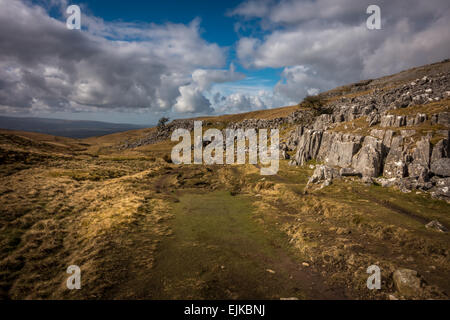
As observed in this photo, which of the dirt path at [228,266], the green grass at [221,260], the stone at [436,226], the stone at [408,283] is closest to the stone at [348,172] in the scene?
the stone at [436,226]

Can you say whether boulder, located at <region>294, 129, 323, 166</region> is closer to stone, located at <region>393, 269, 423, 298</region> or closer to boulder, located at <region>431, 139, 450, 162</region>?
boulder, located at <region>431, 139, 450, 162</region>

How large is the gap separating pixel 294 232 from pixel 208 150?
3326 inches

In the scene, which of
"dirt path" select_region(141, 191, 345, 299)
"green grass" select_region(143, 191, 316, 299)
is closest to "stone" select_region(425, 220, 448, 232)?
"dirt path" select_region(141, 191, 345, 299)

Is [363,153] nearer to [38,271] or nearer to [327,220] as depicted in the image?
[327,220]

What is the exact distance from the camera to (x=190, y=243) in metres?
20.3

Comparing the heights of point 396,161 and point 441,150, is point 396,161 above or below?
below

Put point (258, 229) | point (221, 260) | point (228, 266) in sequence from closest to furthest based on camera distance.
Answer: point (228, 266) < point (221, 260) < point (258, 229)

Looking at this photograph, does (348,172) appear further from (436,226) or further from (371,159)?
(436,226)

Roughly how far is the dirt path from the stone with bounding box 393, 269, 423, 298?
3.76 meters

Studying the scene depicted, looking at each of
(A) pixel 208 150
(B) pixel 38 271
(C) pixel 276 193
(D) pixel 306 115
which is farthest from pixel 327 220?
(D) pixel 306 115

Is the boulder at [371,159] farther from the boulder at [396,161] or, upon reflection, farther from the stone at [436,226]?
the stone at [436,226]

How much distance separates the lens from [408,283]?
12789mm

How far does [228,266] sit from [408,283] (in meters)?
12.1

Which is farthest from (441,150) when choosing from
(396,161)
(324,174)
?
(324,174)
